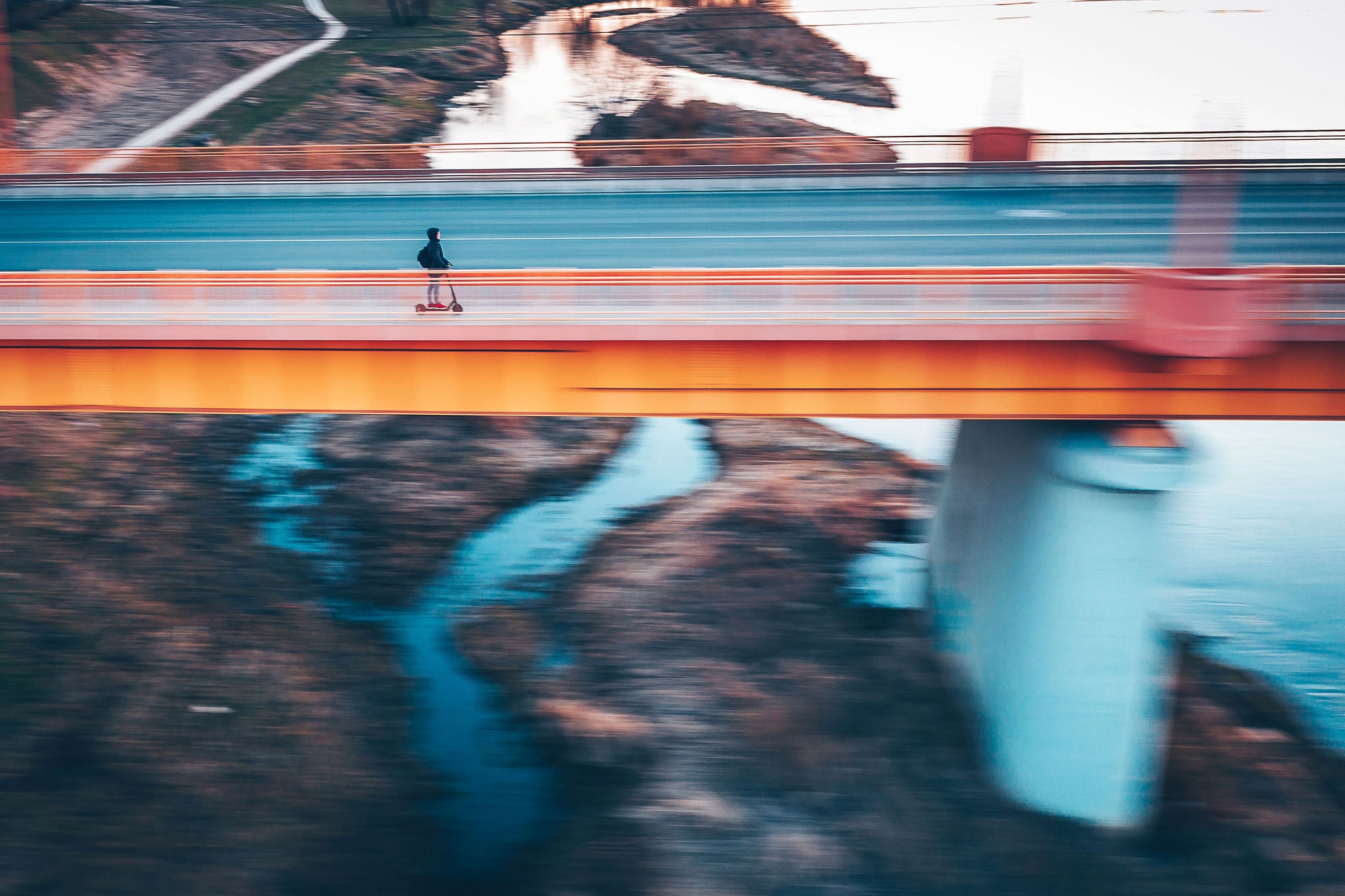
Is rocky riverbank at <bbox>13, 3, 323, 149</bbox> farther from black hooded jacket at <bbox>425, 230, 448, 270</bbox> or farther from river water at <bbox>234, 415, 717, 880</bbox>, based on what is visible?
black hooded jacket at <bbox>425, 230, 448, 270</bbox>

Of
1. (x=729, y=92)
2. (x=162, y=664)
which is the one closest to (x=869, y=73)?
(x=729, y=92)

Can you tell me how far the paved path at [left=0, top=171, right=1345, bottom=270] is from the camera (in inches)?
529

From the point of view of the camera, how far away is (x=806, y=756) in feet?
44.9

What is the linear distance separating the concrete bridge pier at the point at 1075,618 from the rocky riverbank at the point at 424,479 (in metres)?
10.2

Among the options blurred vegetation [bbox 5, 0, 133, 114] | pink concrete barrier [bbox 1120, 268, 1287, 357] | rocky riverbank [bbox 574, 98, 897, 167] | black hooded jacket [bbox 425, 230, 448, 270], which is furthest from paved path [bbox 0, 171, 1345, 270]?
blurred vegetation [bbox 5, 0, 133, 114]

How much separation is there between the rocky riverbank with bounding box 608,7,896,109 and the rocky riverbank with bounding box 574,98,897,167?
Result: 4560 millimetres

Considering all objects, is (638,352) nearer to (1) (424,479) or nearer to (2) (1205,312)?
(2) (1205,312)

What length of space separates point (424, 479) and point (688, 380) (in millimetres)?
12558

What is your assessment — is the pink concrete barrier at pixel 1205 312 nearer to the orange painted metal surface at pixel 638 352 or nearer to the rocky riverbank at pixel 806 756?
the orange painted metal surface at pixel 638 352

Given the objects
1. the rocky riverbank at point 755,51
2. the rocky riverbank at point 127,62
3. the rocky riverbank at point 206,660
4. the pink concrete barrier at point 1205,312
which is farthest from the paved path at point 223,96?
the pink concrete barrier at point 1205,312

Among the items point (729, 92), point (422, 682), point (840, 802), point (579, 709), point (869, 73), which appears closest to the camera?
point (840, 802)

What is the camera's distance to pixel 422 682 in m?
15.8

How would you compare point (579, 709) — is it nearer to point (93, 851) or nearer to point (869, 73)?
point (93, 851)

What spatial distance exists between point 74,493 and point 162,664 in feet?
21.7
